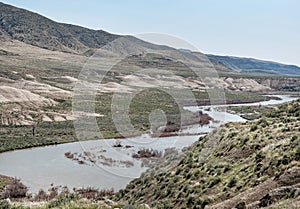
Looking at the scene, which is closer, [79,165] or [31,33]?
[79,165]

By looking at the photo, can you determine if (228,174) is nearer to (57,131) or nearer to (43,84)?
(57,131)

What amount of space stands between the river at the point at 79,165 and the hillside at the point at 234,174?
825 centimetres

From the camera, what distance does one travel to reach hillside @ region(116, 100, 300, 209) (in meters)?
11.1

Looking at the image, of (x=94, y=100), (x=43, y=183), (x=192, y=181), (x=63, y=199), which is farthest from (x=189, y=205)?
(x=94, y=100)

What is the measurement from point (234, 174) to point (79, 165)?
72.6 ft

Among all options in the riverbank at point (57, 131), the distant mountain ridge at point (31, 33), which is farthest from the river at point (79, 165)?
the distant mountain ridge at point (31, 33)

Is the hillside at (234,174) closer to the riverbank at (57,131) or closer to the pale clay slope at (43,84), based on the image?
the riverbank at (57,131)

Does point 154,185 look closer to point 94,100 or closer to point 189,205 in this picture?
point 189,205

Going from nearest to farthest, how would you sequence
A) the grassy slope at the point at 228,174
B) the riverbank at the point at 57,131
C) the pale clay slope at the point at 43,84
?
the grassy slope at the point at 228,174
the riverbank at the point at 57,131
the pale clay slope at the point at 43,84

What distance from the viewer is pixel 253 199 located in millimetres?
11031

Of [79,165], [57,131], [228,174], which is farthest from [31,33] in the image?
[228,174]

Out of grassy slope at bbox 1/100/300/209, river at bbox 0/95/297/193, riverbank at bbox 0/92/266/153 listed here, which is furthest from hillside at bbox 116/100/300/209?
riverbank at bbox 0/92/266/153

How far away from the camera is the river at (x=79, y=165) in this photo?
28983mm

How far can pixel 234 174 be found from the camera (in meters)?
15.1
